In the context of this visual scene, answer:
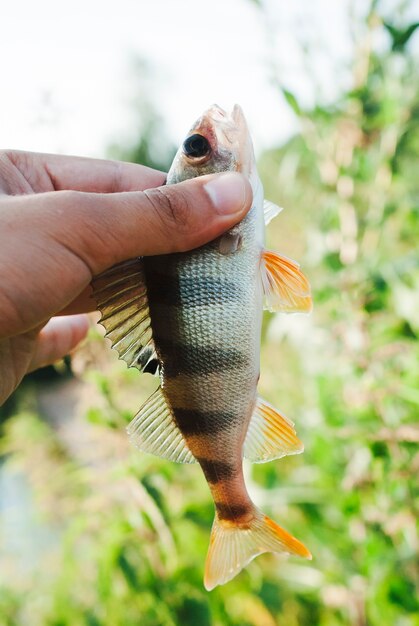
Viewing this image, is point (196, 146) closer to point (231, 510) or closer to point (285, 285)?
point (285, 285)

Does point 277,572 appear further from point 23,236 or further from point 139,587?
point 23,236

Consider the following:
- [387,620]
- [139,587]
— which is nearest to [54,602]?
[139,587]

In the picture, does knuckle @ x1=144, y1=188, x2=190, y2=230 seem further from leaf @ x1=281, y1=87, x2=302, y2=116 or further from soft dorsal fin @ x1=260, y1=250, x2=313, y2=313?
leaf @ x1=281, y1=87, x2=302, y2=116

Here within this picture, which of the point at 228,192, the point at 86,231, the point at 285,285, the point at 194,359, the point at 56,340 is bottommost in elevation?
the point at 56,340

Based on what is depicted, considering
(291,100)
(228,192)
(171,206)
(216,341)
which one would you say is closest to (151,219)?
(171,206)

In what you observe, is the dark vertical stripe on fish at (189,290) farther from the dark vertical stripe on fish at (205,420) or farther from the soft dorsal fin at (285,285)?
the dark vertical stripe on fish at (205,420)

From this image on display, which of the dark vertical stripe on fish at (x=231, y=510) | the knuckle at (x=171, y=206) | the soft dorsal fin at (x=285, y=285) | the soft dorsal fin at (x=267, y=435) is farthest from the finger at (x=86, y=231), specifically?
the dark vertical stripe on fish at (x=231, y=510)

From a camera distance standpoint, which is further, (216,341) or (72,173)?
(72,173)
